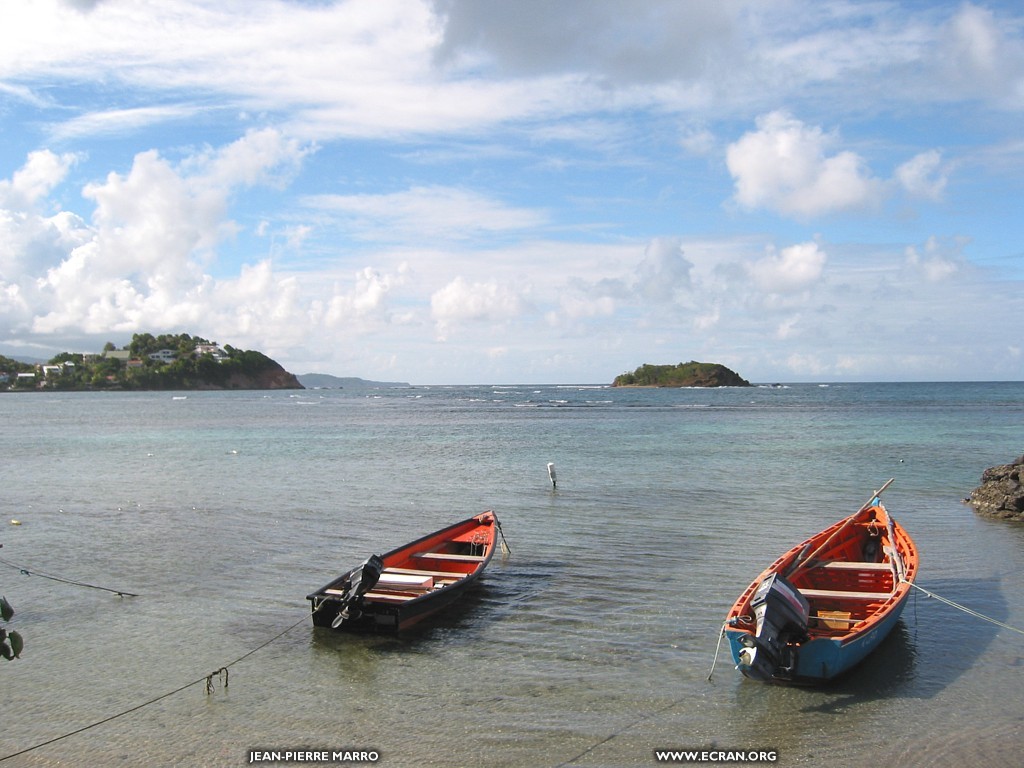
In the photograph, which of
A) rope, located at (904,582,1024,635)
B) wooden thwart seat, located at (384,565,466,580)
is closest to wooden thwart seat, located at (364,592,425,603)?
wooden thwart seat, located at (384,565,466,580)

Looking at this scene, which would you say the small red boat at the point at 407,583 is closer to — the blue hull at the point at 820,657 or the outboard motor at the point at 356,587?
the outboard motor at the point at 356,587

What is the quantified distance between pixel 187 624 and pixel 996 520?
20337 mm

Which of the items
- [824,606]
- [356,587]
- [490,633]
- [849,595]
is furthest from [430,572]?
[849,595]

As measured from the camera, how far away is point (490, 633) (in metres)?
12.8

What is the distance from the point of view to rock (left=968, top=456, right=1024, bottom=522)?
21.8 metres

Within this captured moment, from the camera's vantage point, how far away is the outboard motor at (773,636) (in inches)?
403

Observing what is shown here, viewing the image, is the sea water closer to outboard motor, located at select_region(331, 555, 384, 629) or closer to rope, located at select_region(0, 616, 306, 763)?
rope, located at select_region(0, 616, 306, 763)

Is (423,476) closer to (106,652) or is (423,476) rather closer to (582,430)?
(106,652)

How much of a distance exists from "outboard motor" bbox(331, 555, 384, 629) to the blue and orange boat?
5.52 m

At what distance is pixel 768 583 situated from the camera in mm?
11242

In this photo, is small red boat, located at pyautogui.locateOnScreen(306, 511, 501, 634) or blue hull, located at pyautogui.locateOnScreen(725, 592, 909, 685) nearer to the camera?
blue hull, located at pyautogui.locateOnScreen(725, 592, 909, 685)

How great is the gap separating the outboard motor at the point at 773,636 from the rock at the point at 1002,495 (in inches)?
563

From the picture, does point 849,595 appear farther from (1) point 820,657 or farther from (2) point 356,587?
(2) point 356,587

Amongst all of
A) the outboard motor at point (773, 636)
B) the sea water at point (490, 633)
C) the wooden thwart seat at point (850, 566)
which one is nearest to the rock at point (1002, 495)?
the sea water at point (490, 633)
